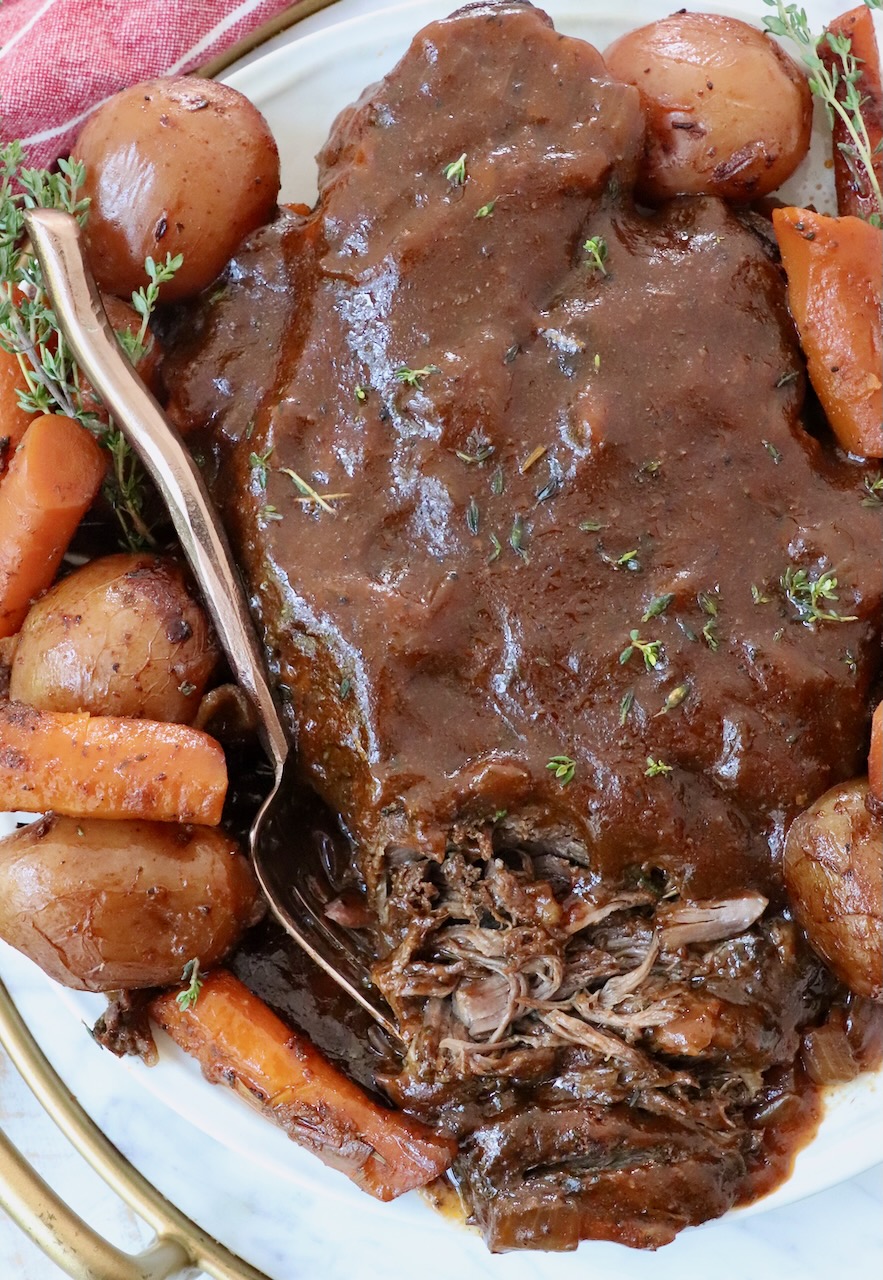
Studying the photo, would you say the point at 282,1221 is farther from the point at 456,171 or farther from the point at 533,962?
the point at 456,171

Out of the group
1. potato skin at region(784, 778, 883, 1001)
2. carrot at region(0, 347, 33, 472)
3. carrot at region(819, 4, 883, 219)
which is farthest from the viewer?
carrot at region(819, 4, 883, 219)

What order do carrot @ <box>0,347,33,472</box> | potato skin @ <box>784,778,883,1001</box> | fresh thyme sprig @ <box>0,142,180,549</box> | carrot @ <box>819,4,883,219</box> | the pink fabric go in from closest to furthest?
potato skin @ <box>784,778,883,1001</box> < fresh thyme sprig @ <box>0,142,180,549</box> < carrot @ <box>0,347,33,472</box> < carrot @ <box>819,4,883,219</box> < the pink fabric

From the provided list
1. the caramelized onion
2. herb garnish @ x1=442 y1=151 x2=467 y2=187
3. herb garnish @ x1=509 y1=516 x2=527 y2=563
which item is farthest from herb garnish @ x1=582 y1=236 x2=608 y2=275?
the caramelized onion

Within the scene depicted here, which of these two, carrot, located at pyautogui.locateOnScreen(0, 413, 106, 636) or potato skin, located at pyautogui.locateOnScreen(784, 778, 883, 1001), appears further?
carrot, located at pyautogui.locateOnScreen(0, 413, 106, 636)

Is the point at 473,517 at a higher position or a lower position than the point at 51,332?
lower

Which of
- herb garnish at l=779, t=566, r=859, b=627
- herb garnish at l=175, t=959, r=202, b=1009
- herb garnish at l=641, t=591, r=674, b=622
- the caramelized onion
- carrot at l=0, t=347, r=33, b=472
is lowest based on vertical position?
the caramelized onion

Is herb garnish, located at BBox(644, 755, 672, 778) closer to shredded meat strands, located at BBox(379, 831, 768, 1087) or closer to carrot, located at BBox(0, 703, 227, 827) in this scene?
shredded meat strands, located at BBox(379, 831, 768, 1087)

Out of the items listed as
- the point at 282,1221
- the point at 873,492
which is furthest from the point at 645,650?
the point at 282,1221
